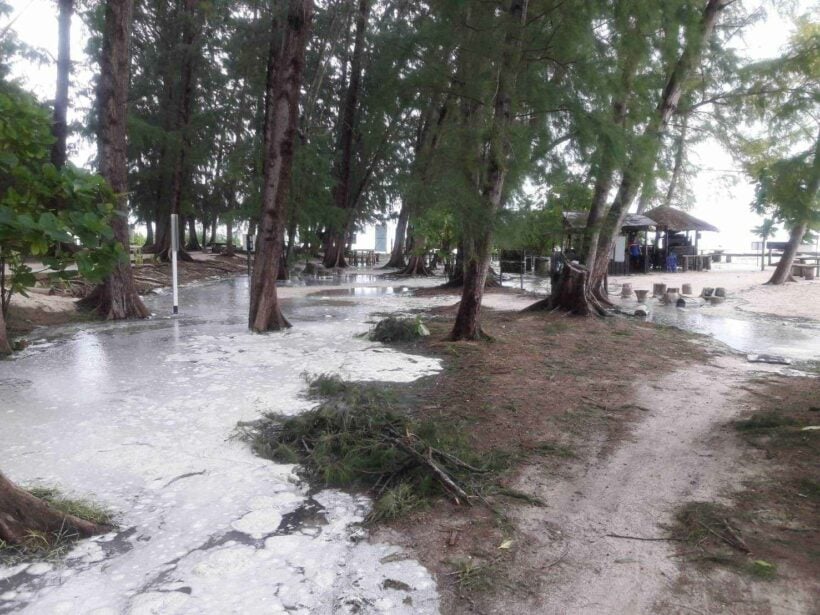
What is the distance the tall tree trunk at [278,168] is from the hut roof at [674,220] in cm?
2087

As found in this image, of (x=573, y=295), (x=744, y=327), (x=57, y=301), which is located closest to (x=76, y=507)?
(x=57, y=301)

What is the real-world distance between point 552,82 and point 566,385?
4.44 metres

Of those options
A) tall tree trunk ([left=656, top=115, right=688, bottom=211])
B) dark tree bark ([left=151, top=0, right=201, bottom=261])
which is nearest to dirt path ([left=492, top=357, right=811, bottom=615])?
tall tree trunk ([left=656, top=115, right=688, bottom=211])

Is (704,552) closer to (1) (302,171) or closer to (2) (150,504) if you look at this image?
(2) (150,504)

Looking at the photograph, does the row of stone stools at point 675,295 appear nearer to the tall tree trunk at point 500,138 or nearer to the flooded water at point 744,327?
the flooded water at point 744,327

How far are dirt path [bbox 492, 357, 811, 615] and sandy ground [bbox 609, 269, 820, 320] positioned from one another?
10.4 metres

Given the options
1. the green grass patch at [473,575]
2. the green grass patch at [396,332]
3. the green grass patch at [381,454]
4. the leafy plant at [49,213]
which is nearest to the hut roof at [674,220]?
the green grass patch at [396,332]

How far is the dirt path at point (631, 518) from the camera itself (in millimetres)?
2947

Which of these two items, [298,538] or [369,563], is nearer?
[369,563]

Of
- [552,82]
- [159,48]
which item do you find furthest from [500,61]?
[159,48]

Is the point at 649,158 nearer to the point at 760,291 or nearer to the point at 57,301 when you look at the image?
the point at 57,301

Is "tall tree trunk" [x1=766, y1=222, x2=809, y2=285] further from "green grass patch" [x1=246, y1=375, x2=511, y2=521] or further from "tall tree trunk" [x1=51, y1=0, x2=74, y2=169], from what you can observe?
"tall tree trunk" [x1=51, y1=0, x2=74, y2=169]

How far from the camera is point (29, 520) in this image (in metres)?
3.36

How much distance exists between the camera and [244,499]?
4.04m
